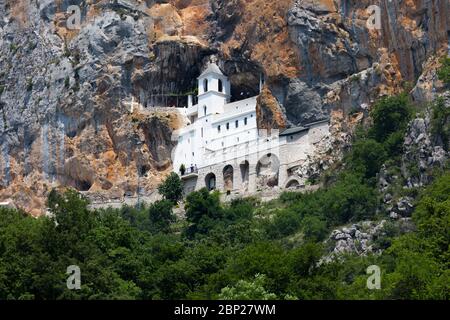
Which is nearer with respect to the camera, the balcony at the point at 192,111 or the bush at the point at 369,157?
the bush at the point at 369,157

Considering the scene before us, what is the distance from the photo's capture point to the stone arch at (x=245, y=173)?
4077 inches

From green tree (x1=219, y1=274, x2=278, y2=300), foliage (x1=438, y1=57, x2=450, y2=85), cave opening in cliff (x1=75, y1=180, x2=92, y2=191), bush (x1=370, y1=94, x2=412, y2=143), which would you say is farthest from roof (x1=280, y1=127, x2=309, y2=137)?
green tree (x1=219, y1=274, x2=278, y2=300)

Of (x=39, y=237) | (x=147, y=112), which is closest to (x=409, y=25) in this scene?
(x=147, y=112)

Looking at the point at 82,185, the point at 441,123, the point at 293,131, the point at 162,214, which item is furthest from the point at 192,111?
the point at 441,123

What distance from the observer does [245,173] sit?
342ft

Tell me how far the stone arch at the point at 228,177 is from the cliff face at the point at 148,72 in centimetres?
497

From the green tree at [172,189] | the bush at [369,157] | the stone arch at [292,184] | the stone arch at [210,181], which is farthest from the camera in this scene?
the green tree at [172,189]

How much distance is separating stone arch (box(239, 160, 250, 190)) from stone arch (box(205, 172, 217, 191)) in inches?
117

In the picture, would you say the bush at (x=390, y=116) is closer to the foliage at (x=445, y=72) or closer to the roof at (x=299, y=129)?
the foliage at (x=445, y=72)

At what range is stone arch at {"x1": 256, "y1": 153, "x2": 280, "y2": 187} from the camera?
101812mm

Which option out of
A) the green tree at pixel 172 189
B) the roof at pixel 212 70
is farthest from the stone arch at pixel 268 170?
the roof at pixel 212 70

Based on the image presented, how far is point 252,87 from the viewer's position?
358ft
